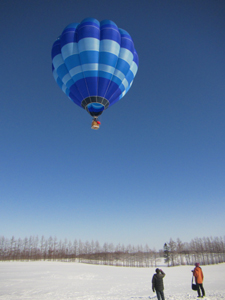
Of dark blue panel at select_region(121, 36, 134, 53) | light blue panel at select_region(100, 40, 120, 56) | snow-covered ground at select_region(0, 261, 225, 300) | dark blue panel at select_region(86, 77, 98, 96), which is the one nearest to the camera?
snow-covered ground at select_region(0, 261, 225, 300)

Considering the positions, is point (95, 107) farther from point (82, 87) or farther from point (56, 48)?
point (56, 48)

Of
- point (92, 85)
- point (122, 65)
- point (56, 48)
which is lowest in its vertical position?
point (92, 85)

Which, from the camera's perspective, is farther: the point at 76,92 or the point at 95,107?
the point at 76,92

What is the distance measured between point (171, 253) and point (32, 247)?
66.0 metres

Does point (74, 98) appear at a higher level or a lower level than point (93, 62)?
lower

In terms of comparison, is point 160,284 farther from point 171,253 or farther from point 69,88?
point 171,253

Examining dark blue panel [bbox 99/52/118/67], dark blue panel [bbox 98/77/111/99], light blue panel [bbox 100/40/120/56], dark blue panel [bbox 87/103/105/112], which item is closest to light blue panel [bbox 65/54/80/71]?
dark blue panel [bbox 99/52/118/67]

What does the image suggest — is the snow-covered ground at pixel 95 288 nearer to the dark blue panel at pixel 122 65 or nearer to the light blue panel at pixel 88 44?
the dark blue panel at pixel 122 65

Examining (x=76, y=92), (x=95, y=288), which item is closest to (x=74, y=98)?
(x=76, y=92)

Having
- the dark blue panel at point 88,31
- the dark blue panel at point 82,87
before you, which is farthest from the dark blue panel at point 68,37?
the dark blue panel at point 82,87

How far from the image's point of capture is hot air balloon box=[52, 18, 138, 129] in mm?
13625

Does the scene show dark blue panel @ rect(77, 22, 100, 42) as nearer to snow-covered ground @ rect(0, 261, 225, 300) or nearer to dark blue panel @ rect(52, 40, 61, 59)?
dark blue panel @ rect(52, 40, 61, 59)

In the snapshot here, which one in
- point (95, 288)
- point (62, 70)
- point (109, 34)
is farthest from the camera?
point (62, 70)

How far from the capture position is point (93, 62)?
44.5 ft
